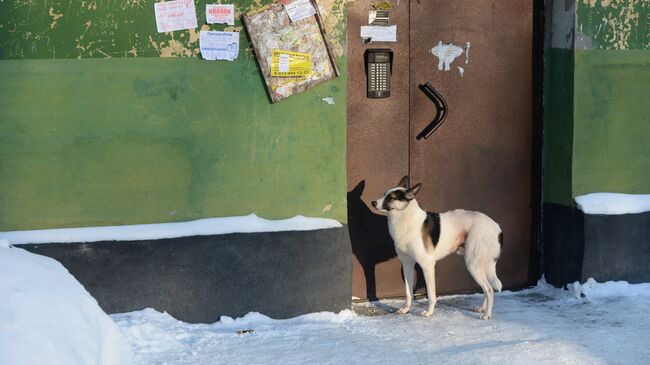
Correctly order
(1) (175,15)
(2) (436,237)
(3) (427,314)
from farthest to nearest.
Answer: (3) (427,314) < (2) (436,237) < (1) (175,15)

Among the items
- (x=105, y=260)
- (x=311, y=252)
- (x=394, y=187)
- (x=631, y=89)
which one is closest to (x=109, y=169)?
(x=105, y=260)

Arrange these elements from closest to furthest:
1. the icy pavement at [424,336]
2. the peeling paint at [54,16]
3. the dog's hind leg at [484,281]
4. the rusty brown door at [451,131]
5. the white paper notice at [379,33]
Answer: the icy pavement at [424,336]
the peeling paint at [54,16]
the dog's hind leg at [484,281]
the white paper notice at [379,33]
the rusty brown door at [451,131]

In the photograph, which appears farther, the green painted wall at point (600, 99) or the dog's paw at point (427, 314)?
the green painted wall at point (600, 99)

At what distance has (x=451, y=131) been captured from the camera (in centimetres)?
749

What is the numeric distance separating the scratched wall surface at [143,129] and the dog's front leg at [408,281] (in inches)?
28.1

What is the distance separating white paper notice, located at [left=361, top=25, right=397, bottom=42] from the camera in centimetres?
714

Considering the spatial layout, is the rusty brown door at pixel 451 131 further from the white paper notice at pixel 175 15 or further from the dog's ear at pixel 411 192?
the white paper notice at pixel 175 15

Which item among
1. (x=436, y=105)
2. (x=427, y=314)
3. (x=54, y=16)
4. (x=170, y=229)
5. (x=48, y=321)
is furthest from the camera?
(x=436, y=105)

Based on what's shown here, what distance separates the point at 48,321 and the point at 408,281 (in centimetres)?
330

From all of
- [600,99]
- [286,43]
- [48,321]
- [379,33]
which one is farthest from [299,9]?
[48,321]

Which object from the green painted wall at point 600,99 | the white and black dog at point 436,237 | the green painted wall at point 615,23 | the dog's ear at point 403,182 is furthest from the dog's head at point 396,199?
the green painted wall at point 615,23

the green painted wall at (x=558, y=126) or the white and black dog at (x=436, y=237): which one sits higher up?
the green painted wall at (x=558, y=126)

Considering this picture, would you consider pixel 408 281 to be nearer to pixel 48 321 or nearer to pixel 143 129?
pixel 143 129

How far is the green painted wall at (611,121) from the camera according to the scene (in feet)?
24.4
